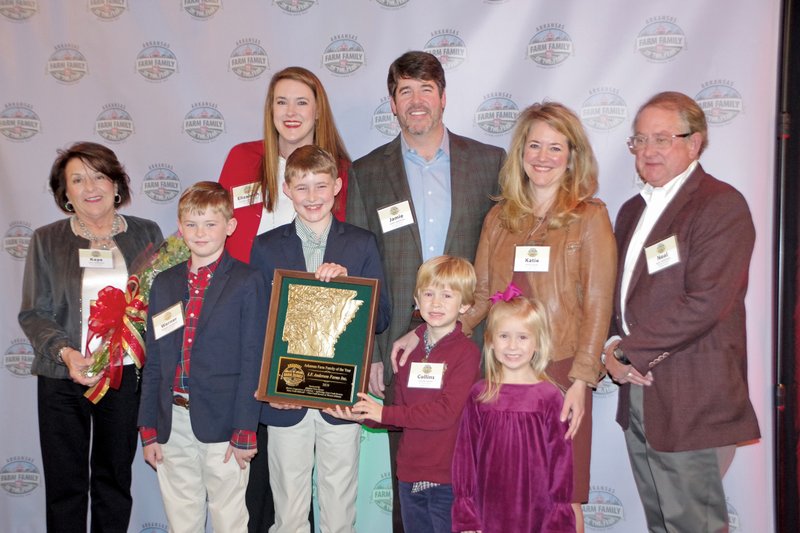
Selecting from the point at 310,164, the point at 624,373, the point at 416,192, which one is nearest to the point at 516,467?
the point at 624,373

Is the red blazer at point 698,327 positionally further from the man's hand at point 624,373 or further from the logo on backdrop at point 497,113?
the logo on backdrop at point 497,113

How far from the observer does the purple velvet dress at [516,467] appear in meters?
2.71

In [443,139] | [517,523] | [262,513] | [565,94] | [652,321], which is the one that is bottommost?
[262,513]

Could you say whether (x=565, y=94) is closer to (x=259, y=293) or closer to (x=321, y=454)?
(x=259, y=293)

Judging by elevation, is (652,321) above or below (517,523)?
above

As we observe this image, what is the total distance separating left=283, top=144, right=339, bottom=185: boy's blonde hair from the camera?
3.09 metres

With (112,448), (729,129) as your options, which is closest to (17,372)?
(112,448)

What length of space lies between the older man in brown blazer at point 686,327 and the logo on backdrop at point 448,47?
1323 mm

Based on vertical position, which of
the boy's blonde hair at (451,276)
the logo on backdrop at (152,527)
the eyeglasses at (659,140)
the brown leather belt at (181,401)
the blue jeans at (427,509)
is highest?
the eyeglasses at (659,140)

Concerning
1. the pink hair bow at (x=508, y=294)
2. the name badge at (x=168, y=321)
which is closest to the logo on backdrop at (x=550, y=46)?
the pink hair bow at (x=508, y=294)

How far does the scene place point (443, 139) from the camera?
355 centimetres

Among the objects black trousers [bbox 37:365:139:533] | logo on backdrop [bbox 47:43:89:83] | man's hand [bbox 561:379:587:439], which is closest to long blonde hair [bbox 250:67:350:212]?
black trousers [bbox 37:365:139:533]

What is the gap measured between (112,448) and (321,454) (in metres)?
1.31

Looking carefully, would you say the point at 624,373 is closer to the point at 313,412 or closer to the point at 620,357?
the point at 620,357
